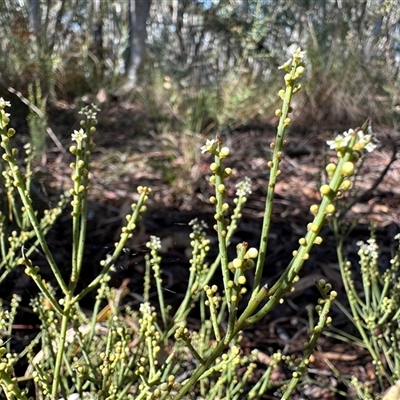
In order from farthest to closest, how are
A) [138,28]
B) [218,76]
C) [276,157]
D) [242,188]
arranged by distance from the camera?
[138,28]
[218,76]
[242,188]
[276,157]

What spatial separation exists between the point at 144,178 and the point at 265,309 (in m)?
2.69

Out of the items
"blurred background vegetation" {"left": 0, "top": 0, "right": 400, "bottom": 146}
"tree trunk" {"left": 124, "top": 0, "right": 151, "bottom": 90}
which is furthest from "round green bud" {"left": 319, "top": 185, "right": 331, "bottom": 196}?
"tree trunk" {"left": 124, "top": 0, "right": 151, "bottom": 90}

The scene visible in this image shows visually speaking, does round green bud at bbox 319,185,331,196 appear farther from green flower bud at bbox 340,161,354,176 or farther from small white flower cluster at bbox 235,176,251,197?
small white flower cluster at bbox 235,176,251,197

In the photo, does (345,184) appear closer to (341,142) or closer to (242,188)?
(341,142)

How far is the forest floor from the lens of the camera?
1749 mm

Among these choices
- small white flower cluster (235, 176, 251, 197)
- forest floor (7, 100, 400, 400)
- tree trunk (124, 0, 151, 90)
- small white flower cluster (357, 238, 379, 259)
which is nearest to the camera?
small white flower cluster (235, 176, 251, 197)

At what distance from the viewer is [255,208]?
9.31 ft

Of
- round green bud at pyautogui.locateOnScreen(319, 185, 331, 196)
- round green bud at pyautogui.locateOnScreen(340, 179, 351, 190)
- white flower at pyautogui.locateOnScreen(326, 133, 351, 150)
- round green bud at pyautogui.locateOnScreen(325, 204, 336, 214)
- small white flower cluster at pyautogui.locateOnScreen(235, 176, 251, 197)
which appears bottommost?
small white flower cluster at pyautogui.locateOnScreen(235, 176, 251, 197)

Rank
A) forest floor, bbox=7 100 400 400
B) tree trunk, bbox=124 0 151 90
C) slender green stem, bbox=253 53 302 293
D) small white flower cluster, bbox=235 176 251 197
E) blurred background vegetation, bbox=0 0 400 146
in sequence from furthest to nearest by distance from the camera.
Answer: tree trunk, bbox=124 0 151 90, blurred background vegetation, bbox=0 0 400 146, forest floor, bbox=7 100 400 400, small white flower cluster, bbox=235 176 251 197, slender green stem, bbox=253 53 302 293

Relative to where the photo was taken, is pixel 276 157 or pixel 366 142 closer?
pixel 366 142

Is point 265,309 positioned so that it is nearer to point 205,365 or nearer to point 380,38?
point 205,365

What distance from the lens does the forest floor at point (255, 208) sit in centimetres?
175

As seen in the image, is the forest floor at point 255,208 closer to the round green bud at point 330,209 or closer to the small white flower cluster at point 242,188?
the small white flower cluster at point 242,188

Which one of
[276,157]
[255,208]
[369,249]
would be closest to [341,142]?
[276,157]
